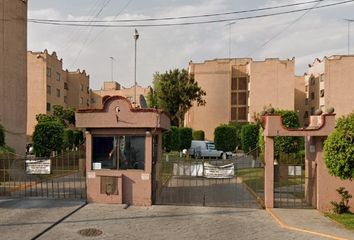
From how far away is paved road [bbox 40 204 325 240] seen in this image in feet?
32.6

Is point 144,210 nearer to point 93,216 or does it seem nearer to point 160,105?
point 93,216

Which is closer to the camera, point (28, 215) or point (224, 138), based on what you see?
point (28, 215)

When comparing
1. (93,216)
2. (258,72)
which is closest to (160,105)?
(258,72)

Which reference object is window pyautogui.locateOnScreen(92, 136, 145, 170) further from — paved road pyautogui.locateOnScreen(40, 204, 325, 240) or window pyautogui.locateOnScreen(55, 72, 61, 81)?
window pyautogui.locateOnScreen(55, 72, 61, 81)

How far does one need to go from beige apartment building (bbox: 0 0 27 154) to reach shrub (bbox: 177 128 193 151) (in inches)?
647

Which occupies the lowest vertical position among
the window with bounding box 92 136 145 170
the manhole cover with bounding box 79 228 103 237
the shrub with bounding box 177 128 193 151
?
the manhole cover with bounding box 79 228 103 237

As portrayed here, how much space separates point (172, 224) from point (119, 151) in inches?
154

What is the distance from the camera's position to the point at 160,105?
5103 centimetres

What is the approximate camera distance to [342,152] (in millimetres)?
11266

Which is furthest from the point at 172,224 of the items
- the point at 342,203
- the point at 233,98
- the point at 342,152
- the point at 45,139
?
the point at 233,98

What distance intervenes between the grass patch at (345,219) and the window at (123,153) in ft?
22.1

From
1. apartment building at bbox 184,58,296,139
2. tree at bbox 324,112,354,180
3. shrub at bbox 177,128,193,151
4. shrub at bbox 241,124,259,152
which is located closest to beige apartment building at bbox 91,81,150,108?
apartment building at bbox 184,58,296,139

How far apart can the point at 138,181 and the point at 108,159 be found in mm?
1398

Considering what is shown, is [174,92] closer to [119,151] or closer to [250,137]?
[250,137]
